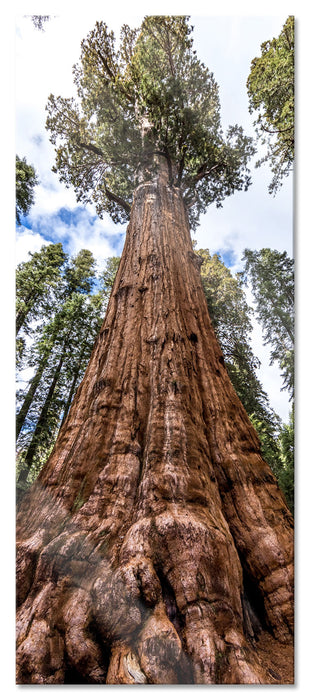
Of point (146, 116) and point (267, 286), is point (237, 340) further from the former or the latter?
point (146, 116)

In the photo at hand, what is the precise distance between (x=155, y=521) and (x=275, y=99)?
6.66m

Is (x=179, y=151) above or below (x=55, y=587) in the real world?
above

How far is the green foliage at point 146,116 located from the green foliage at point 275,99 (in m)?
1.01

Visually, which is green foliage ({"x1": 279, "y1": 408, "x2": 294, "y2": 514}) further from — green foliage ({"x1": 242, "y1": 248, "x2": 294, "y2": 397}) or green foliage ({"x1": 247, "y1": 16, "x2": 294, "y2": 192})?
green foliage ({"x1": 247, "y1": 16, "x2": 294, "y2": 192})

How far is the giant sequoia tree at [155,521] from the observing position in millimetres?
1664

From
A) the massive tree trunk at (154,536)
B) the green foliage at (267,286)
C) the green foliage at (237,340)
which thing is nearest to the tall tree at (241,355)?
the green foliage at (237,340)

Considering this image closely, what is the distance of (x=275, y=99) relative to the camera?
18.0ft

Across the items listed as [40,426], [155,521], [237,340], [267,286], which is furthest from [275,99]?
[40,426]

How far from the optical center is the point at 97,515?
2145 millimetres

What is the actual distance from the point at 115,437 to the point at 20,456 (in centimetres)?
604

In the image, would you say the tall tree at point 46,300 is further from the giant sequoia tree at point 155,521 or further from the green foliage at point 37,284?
the giant sequoia tree at point 155,521
